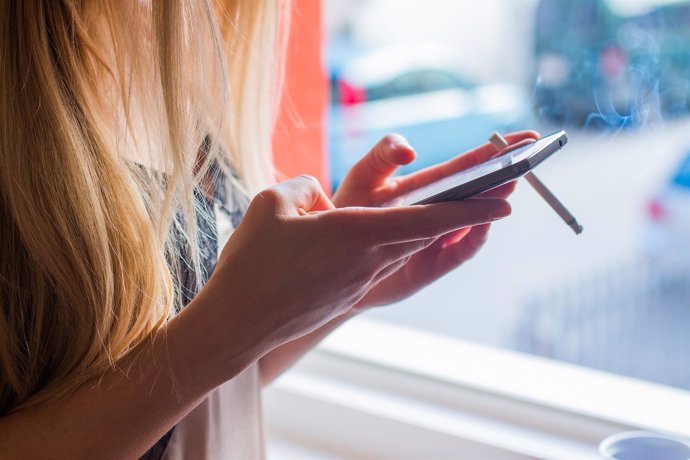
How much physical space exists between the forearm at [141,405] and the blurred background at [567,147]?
0.57 meters

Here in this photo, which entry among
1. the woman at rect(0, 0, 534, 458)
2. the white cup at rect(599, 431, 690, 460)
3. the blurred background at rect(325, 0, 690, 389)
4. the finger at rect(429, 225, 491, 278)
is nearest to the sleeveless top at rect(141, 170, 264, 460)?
the woman at rect(0, 0, 534, 458)

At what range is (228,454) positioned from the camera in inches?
27.4

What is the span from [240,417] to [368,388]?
347 mm

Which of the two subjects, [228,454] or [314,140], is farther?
[314,140]

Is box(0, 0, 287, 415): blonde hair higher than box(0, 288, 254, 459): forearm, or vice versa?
box(0, 0, 287, 415): blonde hair

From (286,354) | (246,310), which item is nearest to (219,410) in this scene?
(286,354)

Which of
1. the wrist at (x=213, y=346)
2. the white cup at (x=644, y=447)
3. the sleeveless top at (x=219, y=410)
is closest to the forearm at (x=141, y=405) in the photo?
the wrist at (x=213, y=346)

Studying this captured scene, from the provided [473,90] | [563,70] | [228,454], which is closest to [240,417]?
[228,454]

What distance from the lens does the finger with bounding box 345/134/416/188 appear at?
691 mm

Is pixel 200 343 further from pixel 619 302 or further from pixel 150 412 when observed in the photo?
pixel 619 302

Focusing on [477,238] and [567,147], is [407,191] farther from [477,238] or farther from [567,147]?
[567,147]

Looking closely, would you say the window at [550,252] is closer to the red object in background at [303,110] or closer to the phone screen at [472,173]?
the red object in background at [303,110]

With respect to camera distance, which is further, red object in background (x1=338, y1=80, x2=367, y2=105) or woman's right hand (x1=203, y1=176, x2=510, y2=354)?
red object in background (x1=338, y1=80, x2=367, y2=105)

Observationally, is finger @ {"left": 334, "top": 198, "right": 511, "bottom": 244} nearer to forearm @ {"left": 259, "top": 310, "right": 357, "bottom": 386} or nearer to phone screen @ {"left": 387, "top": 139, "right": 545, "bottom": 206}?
phone screen @ {"left": 387, "top": 139, "right": 545, "bottom": 206}
